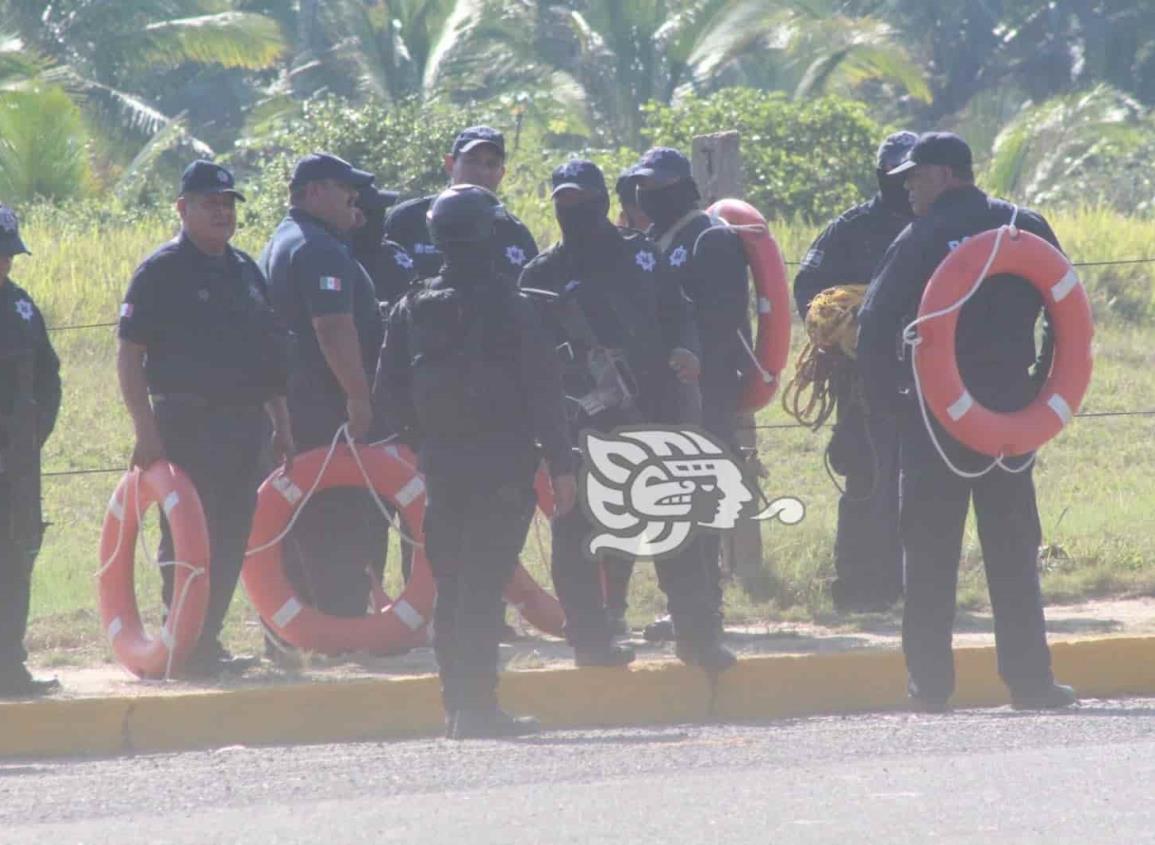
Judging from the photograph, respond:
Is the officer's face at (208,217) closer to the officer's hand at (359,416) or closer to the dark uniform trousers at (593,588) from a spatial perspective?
the officer's hand at (359,416)

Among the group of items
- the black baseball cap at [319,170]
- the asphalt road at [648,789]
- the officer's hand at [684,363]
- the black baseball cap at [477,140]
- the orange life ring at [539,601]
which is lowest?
the asphalt road at [648,789]

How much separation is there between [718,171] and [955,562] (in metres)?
3.08

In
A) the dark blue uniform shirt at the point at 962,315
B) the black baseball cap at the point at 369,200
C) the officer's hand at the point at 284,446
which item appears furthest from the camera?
the black baseball cap at the point at 369,200

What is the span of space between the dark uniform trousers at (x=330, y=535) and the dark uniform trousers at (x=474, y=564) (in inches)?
57.1

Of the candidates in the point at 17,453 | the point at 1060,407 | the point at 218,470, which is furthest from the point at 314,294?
the point at 1060,407

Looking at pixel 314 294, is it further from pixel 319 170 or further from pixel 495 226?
pixel 495 226

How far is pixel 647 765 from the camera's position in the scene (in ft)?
20.2

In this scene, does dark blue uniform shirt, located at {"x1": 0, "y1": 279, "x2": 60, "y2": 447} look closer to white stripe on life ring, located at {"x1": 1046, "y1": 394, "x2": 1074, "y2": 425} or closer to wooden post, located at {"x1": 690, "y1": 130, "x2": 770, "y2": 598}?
wooden post, located at {"x1": 690, "y1": 130, "x2": 770, "y2": 598}

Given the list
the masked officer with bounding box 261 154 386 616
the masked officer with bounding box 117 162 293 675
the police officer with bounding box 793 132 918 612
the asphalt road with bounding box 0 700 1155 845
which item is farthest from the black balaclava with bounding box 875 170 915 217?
the masked officer with bounding box 117 162 293 675

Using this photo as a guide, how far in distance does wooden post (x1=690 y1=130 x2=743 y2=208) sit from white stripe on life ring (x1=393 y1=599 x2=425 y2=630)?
8.82ft

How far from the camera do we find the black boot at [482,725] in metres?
6.76

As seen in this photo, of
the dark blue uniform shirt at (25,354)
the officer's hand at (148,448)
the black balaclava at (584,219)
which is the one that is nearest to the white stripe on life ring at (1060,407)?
the black balaclava at (584,219)

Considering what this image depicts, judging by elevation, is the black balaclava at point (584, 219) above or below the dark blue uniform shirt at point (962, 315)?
above

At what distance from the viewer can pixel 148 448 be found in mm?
7590
